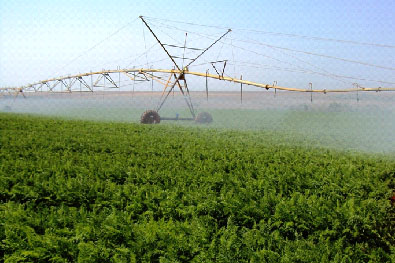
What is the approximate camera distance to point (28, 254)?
5660mm

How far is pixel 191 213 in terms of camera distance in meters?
7.29

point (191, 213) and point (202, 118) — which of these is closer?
point (191, 213)

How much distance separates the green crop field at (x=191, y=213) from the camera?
18.8ft

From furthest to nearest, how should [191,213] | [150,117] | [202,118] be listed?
[202,118], [150,117], [191,213]

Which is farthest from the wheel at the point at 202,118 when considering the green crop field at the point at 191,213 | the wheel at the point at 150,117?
the green crop field at the point at 191,213

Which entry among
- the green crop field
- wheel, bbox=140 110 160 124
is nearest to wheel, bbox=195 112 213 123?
wheel, bbox=140 110 160 124

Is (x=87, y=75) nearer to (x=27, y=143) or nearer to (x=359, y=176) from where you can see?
(x=27, y=143)

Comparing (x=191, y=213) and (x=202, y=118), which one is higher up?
(x=202, y=118)

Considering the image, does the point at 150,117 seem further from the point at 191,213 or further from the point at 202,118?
the point at 191,213

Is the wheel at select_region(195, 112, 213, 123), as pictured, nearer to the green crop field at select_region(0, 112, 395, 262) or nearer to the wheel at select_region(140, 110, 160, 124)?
the wheel at select_region(140, 110, 160, 124)

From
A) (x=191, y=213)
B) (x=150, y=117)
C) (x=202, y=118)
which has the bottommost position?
(x=191, y=213)

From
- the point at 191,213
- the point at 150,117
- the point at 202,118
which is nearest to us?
the point at 191,213

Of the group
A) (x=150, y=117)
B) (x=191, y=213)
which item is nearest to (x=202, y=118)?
(x=150, y=117)

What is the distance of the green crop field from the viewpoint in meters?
5.73
